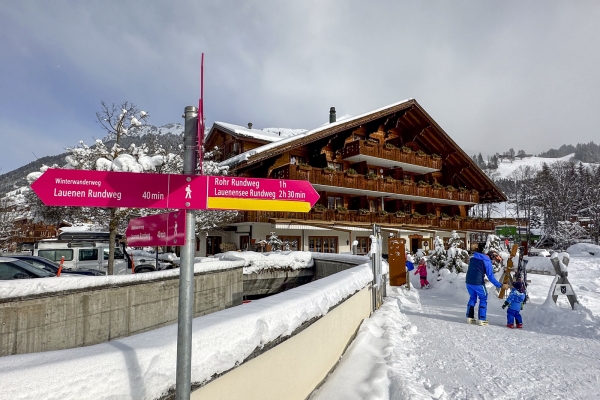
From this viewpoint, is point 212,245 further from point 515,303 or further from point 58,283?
point 515,303

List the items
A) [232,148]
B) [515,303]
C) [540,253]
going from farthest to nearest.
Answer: [232,148]
[540,253]
[515,303]

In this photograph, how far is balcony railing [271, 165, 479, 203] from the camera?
22891 millimetres

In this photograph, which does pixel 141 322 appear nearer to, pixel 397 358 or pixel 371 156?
pixel 397 358

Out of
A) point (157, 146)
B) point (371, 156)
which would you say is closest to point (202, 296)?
point (157, 146)

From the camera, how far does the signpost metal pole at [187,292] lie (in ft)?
5.79

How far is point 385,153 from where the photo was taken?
28703 mm

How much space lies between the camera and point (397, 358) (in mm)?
5148

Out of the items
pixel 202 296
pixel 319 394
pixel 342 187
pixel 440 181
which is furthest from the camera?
pixel 440 181

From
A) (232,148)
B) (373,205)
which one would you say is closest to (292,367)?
(232,148)

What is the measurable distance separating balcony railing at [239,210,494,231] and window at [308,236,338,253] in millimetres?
1853

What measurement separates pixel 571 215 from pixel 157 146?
191 ft

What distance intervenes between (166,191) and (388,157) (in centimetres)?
2808

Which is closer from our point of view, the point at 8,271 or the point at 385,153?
the point at 8,271

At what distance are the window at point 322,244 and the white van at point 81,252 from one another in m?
12.4
